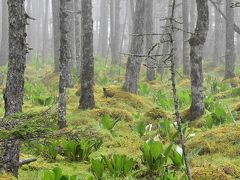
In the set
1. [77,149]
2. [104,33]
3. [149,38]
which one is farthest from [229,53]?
[104,33]

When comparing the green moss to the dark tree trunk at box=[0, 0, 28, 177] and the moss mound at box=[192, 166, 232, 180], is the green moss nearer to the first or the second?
the moss mound at box=[192, 166, 232, 180]

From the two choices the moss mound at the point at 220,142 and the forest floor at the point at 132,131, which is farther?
the moss mound at the point at 220,142

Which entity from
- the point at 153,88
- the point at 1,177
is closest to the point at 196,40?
the point at 1,177

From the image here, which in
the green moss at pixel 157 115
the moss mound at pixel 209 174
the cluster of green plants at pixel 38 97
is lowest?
the green moss at pixel 157 115

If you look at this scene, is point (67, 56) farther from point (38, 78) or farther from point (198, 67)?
point (38, 78)

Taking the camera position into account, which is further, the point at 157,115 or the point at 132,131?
the point at 157,115

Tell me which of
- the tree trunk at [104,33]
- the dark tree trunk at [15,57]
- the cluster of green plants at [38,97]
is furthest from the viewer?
the tree trunk at [104,33]

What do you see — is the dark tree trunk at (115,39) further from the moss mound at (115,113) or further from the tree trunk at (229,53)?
the moss mound at (115,113)

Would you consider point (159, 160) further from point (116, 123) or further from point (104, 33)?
point (104, 33)

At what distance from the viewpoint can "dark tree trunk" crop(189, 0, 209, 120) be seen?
9273 mm

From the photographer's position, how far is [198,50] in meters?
9.35

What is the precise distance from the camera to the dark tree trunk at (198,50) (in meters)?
9.27

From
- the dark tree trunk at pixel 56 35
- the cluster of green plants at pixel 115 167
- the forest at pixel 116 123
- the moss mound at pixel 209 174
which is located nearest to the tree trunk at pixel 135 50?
the forest at pixel 116 123

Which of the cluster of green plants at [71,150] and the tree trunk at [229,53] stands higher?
the tree trunk at [229,53]
